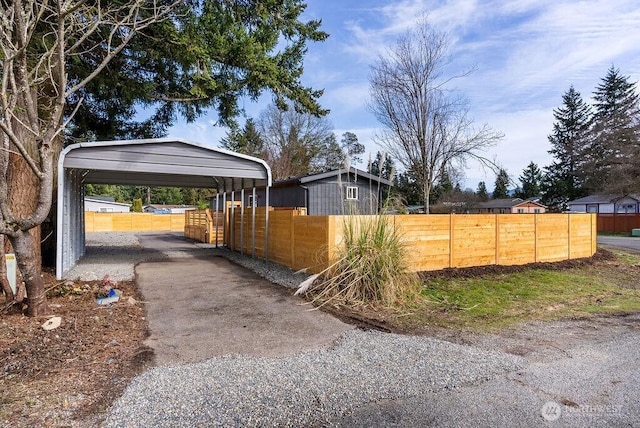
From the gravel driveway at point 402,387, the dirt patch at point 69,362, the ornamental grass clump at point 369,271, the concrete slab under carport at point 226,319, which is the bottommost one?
the concrete slab under carport at point 226,319

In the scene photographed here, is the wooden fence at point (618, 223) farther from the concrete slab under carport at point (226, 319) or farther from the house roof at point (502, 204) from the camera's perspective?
the concrete slab under carport at point (226, 319)

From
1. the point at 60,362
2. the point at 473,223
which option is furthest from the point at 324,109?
the point at 60,362

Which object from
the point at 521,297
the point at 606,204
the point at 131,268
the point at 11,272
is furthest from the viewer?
the point at 606,204

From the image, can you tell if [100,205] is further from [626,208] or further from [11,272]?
[626,208]

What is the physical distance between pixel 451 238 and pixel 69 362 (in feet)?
22.0

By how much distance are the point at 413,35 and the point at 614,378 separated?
11587 mm

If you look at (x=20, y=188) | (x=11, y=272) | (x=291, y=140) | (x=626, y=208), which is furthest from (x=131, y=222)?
(x=626, y=208)

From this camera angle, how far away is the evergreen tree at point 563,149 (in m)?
39.5

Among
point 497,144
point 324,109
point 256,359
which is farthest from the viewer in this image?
point 497,144

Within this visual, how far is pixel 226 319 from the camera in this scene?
4602 mm

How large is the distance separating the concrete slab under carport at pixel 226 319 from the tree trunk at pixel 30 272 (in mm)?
1147

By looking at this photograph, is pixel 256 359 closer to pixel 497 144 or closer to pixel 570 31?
pixel 570 31

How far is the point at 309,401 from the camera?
254 centimetres

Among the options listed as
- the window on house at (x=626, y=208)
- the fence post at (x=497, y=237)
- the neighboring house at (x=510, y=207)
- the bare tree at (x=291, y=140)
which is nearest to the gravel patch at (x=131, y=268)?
the fence post at (x=497, y=237)
